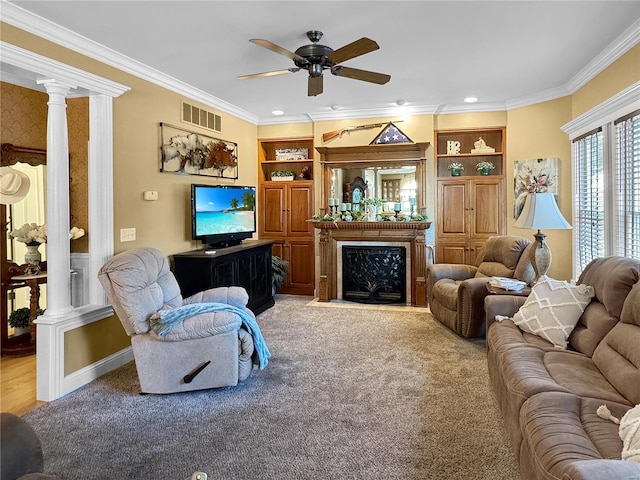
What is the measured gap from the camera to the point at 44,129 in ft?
13.6

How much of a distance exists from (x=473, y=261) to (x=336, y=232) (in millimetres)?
1923

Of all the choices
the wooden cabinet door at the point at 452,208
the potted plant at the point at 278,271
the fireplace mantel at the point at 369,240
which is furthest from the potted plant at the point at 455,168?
the potted plant at the point at 278,271

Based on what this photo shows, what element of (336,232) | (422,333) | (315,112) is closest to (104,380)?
(422,333)

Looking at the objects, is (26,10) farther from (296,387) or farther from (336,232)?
(336,232)

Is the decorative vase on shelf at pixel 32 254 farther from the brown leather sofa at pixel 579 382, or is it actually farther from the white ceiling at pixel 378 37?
the brown leather sofa at pixel 579 382

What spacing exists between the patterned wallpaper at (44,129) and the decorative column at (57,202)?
42 cm

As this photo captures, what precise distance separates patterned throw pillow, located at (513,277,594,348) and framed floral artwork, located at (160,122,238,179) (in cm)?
353

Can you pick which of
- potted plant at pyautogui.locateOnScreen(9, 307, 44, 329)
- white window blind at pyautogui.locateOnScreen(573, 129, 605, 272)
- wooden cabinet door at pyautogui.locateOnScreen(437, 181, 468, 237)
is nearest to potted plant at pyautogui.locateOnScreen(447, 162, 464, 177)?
wooden cabinet door at pyautogui.locateOnScreen(437, 181, 468, 237)

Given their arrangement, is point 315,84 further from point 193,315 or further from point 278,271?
point 278,271

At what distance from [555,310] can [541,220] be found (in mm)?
1013

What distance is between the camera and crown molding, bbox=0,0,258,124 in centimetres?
277

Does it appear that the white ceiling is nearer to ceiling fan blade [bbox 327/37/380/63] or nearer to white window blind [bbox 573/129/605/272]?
ceiling fan blade [bbox 327/37/380/63]

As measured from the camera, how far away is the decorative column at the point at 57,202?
3.06 m

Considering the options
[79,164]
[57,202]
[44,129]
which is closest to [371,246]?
[79,164]
